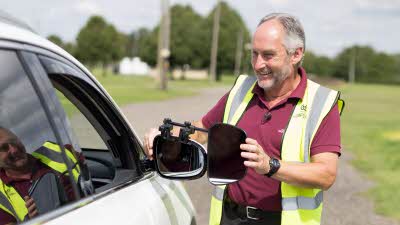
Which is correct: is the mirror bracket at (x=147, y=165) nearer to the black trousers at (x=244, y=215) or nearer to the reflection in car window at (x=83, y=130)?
the reflection in car window at (x=83, y=130)

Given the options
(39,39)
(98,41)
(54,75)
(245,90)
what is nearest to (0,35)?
(39,39)

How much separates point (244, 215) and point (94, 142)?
0.83m

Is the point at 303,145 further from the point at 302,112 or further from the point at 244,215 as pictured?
the point at 244,215

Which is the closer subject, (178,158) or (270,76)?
(178,158)

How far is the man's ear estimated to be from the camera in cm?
281

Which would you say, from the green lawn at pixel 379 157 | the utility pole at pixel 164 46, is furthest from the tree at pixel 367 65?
the green lawn at pixel 379 157

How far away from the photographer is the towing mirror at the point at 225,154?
2.24 m

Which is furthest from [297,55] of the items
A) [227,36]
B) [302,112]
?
[227,36]

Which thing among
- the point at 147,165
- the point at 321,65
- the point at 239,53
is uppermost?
the point at 147,165

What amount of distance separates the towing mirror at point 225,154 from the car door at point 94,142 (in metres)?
0.33

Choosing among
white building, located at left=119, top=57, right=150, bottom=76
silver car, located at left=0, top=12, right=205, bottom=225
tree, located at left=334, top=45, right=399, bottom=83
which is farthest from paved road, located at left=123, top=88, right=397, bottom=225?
white building, located at left=119, top=57, right=150, bottom=76

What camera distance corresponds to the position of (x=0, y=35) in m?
1.71

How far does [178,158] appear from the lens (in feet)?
8.77

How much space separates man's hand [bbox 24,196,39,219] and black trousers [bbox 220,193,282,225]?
120cm
